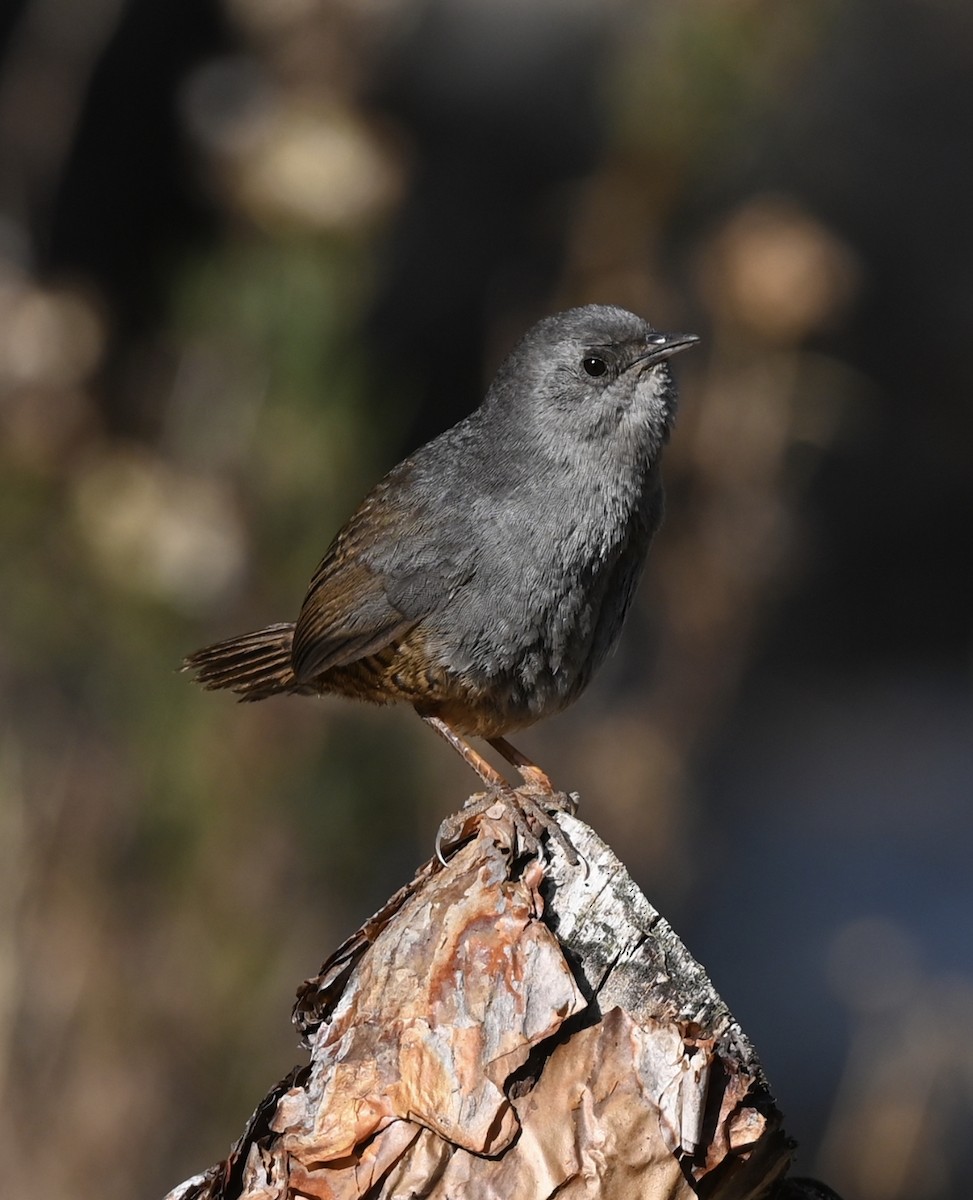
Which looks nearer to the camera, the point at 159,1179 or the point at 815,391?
the point at 159,1179

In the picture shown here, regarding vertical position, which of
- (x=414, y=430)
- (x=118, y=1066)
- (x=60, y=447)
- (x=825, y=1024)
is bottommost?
(x=825, y=1024)

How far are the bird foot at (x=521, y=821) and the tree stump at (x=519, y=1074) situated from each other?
63mm

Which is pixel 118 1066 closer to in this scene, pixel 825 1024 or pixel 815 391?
pixel 815 391

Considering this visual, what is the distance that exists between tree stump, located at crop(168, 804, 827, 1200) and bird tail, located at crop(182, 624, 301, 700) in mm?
1987

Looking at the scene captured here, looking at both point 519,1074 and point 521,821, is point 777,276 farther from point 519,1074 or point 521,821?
point 519,1074

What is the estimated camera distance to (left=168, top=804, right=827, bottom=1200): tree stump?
1942 mm

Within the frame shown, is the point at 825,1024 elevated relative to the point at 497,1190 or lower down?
elevated

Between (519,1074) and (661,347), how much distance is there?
6.77 feet

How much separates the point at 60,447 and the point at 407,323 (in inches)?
109

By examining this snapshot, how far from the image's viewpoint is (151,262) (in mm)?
6336

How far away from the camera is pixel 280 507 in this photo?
4.51 m

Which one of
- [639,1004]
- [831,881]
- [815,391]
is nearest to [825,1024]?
[831,881]

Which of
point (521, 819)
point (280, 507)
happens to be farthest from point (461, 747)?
point (521, 819)

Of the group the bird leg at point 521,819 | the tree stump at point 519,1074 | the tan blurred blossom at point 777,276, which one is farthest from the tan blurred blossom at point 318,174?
the tree stump at point 519,1074
